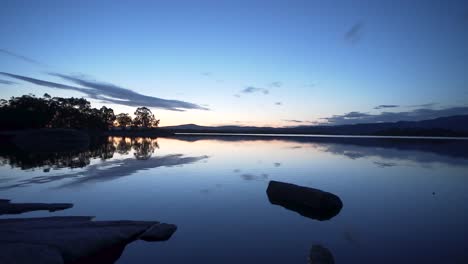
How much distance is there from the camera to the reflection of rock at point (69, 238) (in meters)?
8.77

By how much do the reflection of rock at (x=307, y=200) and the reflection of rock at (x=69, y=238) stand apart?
27.1ft

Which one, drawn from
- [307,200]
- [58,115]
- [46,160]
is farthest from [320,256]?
[58,115]

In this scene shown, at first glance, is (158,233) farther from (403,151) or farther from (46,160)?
(403,151)

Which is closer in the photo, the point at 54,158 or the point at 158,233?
the point at 158,233

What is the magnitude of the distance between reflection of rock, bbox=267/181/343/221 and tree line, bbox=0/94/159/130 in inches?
4784

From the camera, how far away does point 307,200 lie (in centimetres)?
1770

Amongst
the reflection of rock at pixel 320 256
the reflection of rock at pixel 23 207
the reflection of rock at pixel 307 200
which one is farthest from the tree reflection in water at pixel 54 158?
the reflection of rock at pixel 320 256

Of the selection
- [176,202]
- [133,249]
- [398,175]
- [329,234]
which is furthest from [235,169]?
[133,249]

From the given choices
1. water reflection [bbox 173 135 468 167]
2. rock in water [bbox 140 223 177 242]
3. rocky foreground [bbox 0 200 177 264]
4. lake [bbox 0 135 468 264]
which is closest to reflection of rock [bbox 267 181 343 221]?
lake [bbox 0 135 468 264]

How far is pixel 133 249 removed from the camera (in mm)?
11203

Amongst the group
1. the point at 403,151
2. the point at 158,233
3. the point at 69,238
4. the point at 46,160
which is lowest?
the point at 158,233

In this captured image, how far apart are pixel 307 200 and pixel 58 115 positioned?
155 metres

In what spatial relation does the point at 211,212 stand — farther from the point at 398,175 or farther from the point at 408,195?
the point at 398,175

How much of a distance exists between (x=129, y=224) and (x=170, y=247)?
2411 mm
